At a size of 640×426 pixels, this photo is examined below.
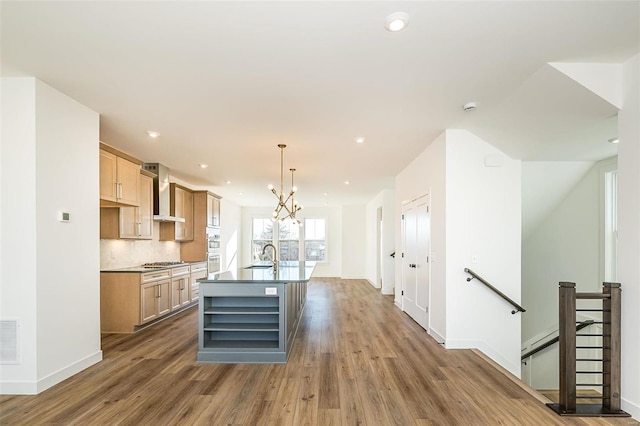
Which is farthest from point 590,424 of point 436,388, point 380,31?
point 380,31

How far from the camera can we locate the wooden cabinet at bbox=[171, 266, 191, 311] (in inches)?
234

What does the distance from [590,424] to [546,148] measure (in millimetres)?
2954

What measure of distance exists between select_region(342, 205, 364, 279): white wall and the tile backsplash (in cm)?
599

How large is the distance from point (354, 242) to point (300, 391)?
348 inches

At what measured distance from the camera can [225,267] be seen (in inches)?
405

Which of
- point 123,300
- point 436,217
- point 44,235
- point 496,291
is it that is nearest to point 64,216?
point 44,235

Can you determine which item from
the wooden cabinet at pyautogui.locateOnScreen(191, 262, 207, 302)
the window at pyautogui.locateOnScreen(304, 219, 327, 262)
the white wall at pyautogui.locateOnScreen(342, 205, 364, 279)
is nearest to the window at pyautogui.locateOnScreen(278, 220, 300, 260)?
the window at pyautogui.locateOnScreen(304, 219, 327, 262)

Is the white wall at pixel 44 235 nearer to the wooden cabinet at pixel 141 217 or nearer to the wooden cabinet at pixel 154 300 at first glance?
the wooden cabinet at pixel 154 300

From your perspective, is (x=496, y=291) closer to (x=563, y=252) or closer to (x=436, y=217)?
(x=436, y=217)

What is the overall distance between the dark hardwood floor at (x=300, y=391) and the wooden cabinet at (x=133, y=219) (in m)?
1.64

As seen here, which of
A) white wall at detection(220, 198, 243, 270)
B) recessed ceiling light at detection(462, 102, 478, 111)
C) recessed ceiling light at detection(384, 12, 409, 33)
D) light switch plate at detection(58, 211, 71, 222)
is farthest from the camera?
white wall at detection(220, 198, 243, 270)

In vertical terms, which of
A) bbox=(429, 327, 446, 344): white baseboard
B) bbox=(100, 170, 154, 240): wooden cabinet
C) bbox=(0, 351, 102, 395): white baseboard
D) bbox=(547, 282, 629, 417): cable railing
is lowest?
bbox=(429, 327, 446, 344): white baseboard

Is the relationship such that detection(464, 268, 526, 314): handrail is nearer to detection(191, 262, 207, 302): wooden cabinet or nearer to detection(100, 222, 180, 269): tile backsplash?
detection(191, 262, 207, 302): wooden cabinet

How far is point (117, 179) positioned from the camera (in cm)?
458
